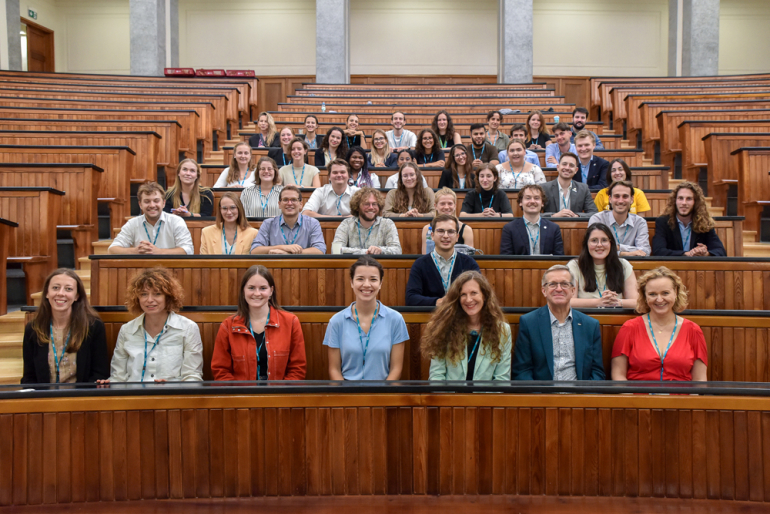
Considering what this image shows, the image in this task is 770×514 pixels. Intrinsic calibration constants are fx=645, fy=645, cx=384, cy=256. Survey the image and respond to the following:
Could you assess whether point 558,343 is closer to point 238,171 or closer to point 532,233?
point 532,233

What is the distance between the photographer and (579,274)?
261 centimetres

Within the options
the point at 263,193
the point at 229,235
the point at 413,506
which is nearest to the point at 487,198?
the point at 263,193

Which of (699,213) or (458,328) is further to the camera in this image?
(699,213)

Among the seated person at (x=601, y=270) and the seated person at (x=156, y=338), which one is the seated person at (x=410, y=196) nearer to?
the seated person at (x=601, y=270)

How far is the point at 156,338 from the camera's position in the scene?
222 cm

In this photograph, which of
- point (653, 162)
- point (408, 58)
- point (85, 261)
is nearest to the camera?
point (85, 261)

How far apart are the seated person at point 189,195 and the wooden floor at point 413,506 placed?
202cm

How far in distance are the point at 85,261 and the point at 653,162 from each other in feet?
15.0

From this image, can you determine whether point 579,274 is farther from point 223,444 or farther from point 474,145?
→ point 474,145

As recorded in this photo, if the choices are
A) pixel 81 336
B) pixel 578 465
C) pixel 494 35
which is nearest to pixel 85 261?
pixel 81 336

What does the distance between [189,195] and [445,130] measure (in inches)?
87.2

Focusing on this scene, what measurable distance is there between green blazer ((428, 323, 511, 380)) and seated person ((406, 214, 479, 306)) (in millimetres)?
500

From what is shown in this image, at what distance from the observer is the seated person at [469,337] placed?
2.08 meters

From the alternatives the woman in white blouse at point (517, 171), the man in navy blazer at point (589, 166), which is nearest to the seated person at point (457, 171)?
the woman in white blouse at point (517, 171)
